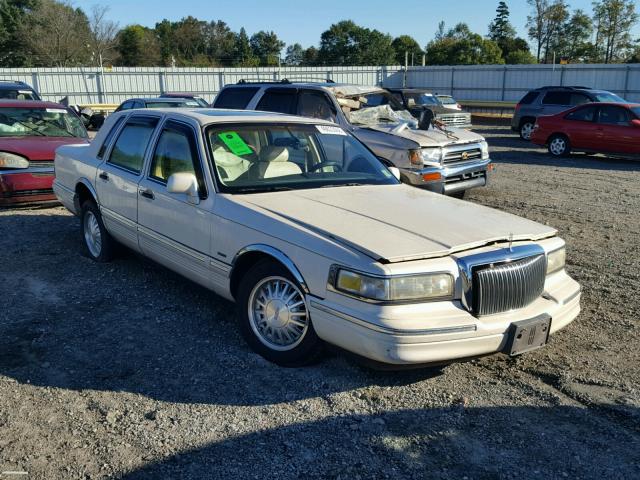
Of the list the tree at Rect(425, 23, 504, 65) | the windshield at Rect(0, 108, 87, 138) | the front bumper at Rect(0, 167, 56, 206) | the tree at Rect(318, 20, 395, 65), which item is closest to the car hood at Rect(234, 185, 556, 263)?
the front bumper at Rect(0, 167, 56, 206)

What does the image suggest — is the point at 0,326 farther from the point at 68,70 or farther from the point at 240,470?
the point at 68,70

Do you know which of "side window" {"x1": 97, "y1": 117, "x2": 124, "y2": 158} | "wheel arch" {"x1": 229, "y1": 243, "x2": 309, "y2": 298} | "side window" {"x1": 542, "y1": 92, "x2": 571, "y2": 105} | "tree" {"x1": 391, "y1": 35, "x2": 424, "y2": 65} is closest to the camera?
"wheel arch" {"x1": 229, "y1": 243, "x2": 309, "y2": 298}

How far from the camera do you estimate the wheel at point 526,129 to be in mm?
20969

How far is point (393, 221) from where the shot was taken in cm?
412

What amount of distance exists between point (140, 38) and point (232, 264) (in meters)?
76.5

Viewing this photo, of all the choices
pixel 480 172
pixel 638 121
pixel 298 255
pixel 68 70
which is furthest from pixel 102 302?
pixel 68 70

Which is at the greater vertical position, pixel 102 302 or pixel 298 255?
pixel 298 255

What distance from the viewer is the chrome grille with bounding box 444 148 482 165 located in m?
9.37

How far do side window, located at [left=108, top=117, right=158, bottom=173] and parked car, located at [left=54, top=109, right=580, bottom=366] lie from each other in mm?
19

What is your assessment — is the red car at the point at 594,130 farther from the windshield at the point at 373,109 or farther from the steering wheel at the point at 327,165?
the steering wheel at the point at 327,165

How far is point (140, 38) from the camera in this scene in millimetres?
73875

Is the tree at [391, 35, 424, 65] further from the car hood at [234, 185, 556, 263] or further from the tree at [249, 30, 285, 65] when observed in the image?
the car hood at [234, 185, 556, 263]

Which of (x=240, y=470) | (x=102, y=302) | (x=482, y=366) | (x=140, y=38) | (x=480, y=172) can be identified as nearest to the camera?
(x=240, y=470)

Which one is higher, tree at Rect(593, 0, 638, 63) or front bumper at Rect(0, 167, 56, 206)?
tree at Rect(593, 0, 638, 63)
